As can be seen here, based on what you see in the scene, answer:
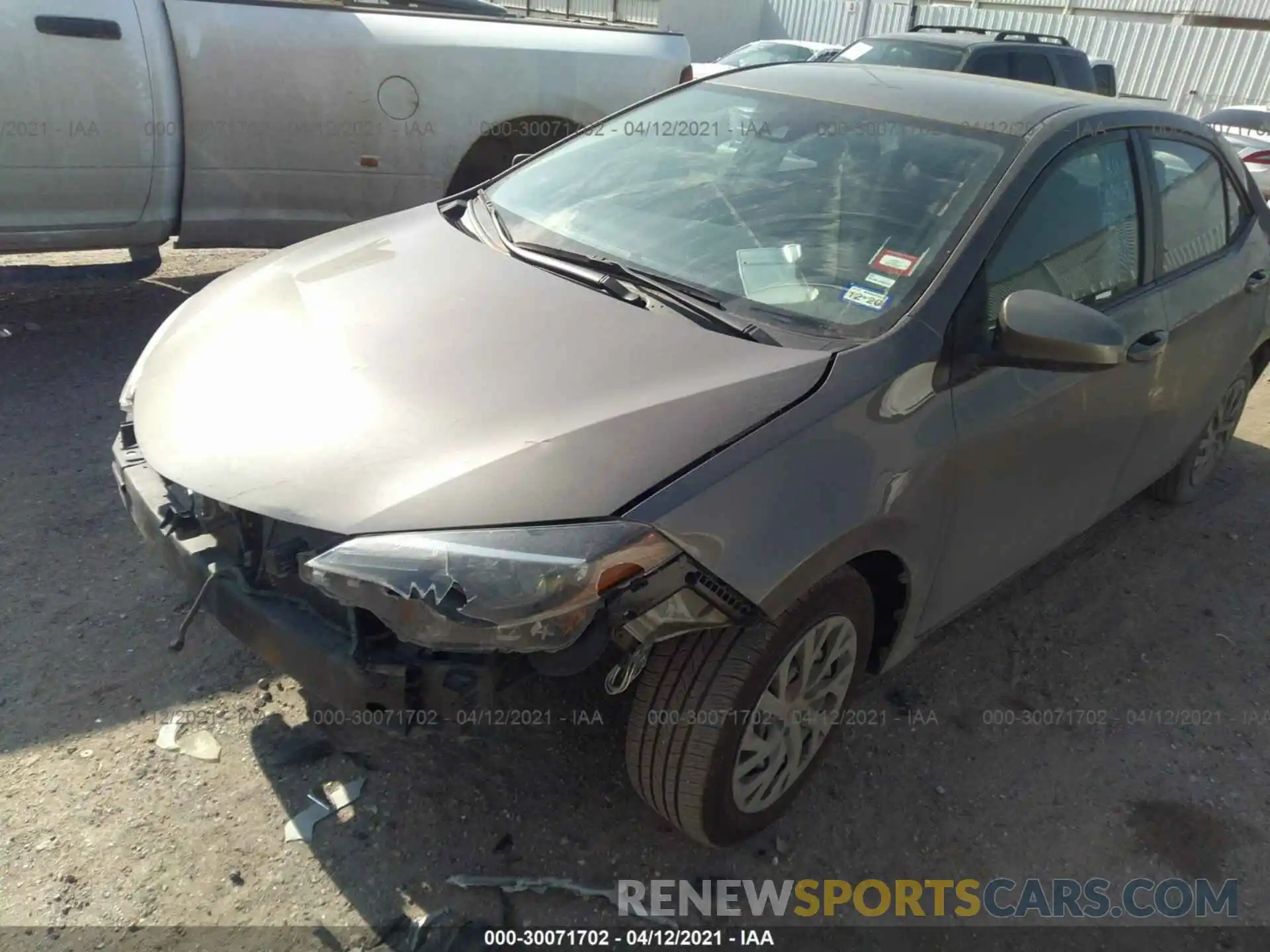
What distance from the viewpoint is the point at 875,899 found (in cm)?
236

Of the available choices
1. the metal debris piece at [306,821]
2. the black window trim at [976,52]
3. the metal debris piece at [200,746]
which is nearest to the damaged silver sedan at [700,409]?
the metal debris piece at [306,821]

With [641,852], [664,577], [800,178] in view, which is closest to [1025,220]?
[800,178]

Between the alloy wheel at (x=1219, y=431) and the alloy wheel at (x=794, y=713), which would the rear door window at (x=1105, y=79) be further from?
the alloy wheel at (x=794, y=713)

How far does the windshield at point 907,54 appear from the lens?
9.00 metres

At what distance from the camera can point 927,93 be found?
9.75 ft

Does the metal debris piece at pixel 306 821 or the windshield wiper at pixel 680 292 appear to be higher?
the windshield wiper at pixel 680 292

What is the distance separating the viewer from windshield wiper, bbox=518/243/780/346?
2350 mm

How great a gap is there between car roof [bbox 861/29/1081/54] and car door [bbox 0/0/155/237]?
7347mm

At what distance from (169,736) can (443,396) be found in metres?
1.28

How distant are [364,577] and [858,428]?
1.11 metres

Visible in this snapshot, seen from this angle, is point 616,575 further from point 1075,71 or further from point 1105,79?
point 1105,79

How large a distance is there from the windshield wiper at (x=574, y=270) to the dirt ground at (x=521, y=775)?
2.93 ft

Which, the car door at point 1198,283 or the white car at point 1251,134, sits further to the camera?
the white car at point 1251,134

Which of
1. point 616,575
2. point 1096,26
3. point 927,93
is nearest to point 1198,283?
point 927,93
